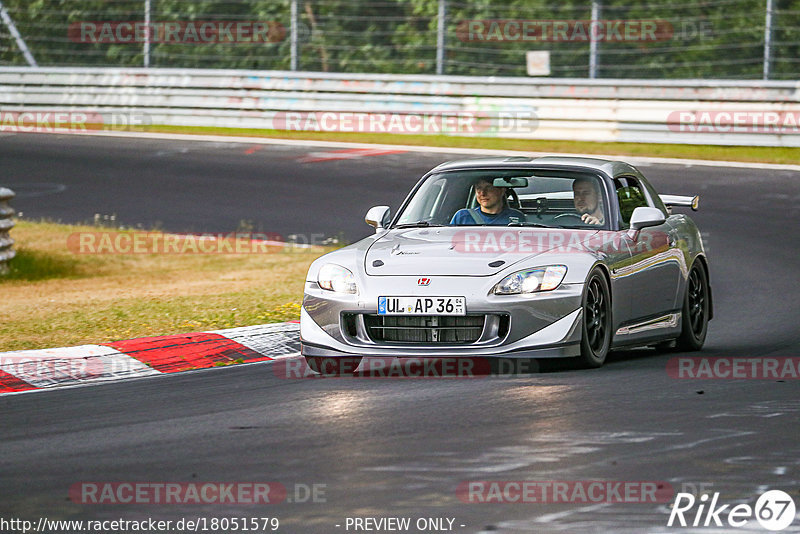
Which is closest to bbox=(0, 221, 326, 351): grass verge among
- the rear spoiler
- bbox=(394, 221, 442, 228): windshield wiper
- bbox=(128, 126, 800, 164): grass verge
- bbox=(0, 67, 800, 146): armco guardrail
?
bbox=(394, 221, 442, 228): windshield wiper

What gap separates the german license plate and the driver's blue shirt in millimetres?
1336

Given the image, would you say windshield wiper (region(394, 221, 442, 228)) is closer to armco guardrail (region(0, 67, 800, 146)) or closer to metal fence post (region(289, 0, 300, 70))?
armco guardrail (region(0, 67, 800, 146))

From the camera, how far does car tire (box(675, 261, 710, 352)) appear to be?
10492 mm

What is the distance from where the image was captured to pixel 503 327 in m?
8.70

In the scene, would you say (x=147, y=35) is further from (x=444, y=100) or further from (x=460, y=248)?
(x=460, y=248)

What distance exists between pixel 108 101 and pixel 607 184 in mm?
19665

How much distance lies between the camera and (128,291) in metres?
14.0

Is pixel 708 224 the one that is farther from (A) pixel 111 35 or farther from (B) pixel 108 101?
(A) pixel 111 35

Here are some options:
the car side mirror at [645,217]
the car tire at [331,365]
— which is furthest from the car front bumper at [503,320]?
the car side mirror at [645,217]

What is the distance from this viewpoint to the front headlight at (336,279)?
9000mm

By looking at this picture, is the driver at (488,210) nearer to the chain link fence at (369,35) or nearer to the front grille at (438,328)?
the front grille at (438,328)

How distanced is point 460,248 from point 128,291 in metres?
5.58

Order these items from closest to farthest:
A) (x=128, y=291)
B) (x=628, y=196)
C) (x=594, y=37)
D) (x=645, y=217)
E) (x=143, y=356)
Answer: (x=645, y=217), (x=143, y=356), (x=628, y=196), (x=128, y=291), (x=594, y=37)

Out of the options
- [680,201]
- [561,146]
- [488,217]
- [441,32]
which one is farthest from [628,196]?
[441,32]
